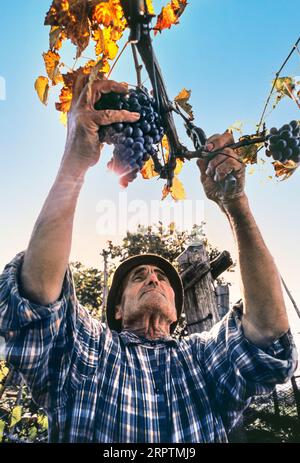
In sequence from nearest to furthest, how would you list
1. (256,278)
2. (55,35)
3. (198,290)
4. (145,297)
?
(55,35) < (256,278) < (145,297) < (198,290)

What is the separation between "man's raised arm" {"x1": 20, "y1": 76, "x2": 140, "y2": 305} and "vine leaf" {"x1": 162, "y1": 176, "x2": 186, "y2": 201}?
33 centimetres

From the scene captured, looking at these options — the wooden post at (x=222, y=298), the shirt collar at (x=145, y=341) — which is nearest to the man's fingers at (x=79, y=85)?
the shirt collar at (x=145, y=341)

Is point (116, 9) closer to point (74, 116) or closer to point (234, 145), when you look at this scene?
point (74, 116)

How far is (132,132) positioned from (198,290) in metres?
2.58

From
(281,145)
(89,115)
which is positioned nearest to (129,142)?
(89,115)

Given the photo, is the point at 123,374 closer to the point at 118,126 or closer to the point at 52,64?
the point at 118,126

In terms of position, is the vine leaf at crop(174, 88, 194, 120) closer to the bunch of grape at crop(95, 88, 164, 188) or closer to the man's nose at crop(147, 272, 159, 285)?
the bunch of grape at crop(95, 88, 164, 188)

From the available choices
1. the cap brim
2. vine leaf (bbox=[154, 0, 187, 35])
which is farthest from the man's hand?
the cap brim

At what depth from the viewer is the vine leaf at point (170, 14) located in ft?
3.87

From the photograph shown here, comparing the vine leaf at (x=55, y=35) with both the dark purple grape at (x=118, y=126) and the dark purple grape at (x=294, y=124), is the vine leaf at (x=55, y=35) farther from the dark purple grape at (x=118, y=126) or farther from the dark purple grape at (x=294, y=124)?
the dark purple grape at (x=294, y=124)

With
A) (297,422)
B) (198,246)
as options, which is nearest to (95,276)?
(297,422)

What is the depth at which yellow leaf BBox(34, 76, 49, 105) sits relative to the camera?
116 centimetres

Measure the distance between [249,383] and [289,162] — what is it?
3.71 feet

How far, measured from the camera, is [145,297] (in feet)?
7.39
